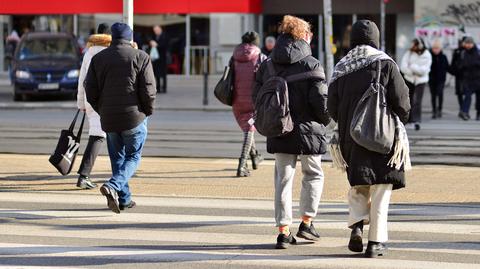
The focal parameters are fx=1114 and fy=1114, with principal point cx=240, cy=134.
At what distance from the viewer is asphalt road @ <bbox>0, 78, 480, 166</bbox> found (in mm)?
16266

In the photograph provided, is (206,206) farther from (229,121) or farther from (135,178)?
(229,121)

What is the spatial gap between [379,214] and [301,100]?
3.82ft

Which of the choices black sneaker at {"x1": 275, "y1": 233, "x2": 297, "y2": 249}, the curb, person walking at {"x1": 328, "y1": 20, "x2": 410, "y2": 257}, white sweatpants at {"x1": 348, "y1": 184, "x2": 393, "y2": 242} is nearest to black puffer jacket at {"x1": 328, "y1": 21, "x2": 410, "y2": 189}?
person walking at {"x1": 328, "y1": 20, "x2": 410, "y2": 257}

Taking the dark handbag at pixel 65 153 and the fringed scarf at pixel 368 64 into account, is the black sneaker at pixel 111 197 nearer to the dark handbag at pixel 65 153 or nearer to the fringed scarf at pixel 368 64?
the dark handbag at pixel 65 153

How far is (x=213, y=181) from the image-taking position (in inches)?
503

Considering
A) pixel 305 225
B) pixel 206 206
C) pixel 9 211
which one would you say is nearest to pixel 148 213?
pixel 206 206

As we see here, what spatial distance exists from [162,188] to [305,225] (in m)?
3.46

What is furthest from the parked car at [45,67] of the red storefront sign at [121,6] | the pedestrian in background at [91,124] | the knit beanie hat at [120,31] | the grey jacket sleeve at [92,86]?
the knit beanie hat at [120,31]

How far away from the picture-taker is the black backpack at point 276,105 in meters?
8.72

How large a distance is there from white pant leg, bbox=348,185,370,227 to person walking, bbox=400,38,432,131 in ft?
37.6

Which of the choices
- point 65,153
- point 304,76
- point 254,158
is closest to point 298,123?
point 304,76

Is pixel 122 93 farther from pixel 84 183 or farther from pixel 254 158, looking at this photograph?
pixel 254 158

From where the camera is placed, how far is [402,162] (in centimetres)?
830

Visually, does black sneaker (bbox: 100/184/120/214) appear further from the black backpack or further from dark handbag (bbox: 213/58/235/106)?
dark handbag (bbox: 213/58/235/106)
